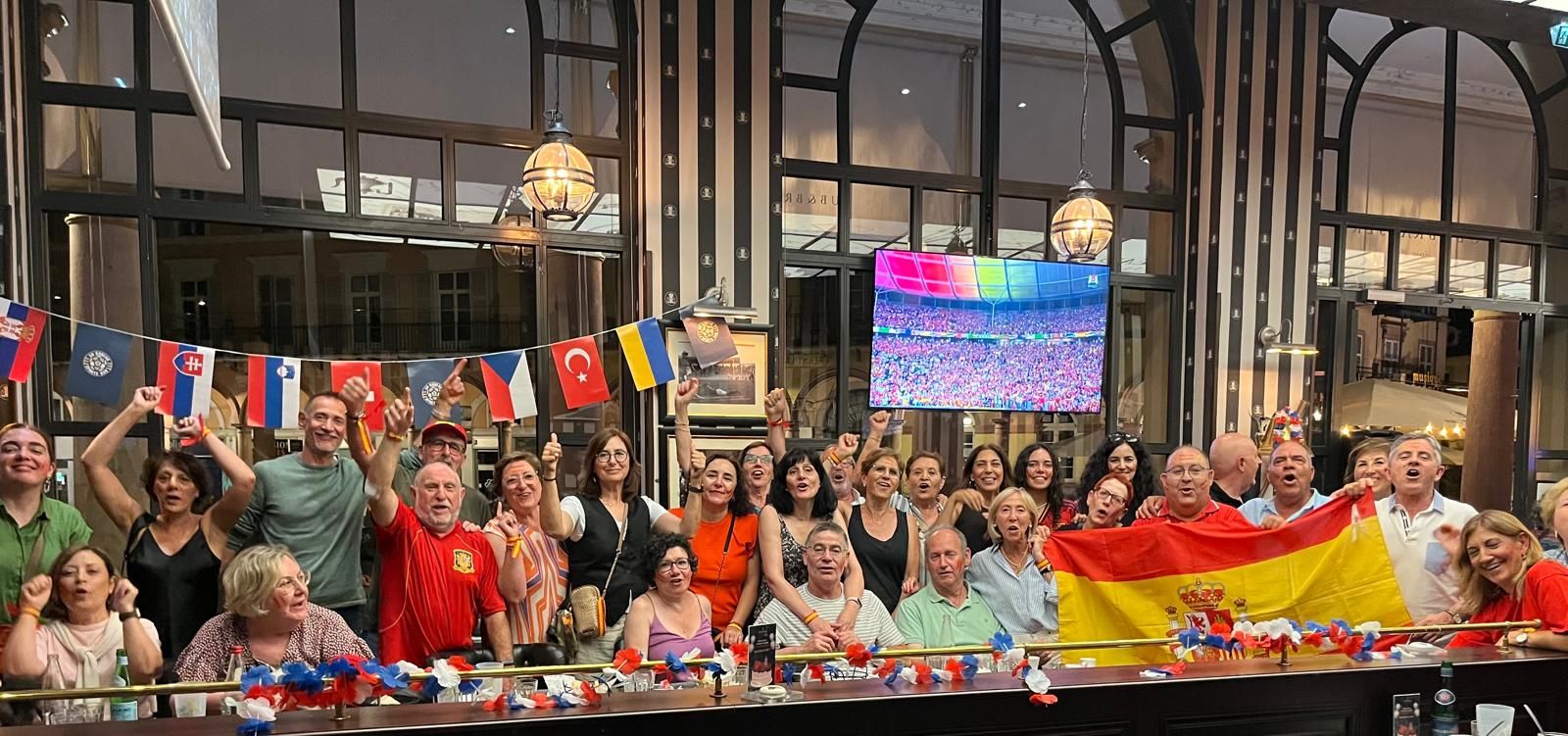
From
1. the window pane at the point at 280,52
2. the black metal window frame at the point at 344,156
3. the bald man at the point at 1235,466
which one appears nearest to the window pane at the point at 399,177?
the black metal window frame at the point at 344,156

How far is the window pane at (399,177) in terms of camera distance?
569cm

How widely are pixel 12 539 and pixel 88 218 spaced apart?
2.53 metres

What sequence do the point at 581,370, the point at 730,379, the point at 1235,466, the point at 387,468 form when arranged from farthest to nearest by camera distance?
1. the point at 730,379
2. the point at 581,370
3. the point at 1235,466
4. the point at 387,468

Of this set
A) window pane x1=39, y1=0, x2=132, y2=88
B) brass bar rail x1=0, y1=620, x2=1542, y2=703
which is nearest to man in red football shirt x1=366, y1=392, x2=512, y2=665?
brass bar rail x1=0, y1=620, x2=1542, y2=703

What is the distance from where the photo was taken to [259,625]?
2896 mm

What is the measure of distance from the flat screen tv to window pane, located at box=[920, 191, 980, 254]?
311mm

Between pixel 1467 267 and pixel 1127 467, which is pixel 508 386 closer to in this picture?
pixel 1127 467

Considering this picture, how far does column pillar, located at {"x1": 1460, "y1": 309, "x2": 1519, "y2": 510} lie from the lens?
8.23 meters

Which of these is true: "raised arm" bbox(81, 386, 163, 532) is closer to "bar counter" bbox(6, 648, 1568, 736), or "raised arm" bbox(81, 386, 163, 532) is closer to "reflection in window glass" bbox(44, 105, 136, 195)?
"bar counter" bbox(6, 648, 1568, 736)

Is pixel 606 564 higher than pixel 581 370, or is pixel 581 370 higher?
pixel 581 370

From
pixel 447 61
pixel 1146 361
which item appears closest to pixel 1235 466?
pixel 1146 361

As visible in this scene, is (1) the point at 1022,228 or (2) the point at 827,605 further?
(1) the point at 1022,228

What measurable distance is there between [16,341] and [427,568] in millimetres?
2433

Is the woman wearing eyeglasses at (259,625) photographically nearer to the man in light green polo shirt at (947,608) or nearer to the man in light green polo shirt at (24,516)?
the man in light green polo shirt at (24,516)
